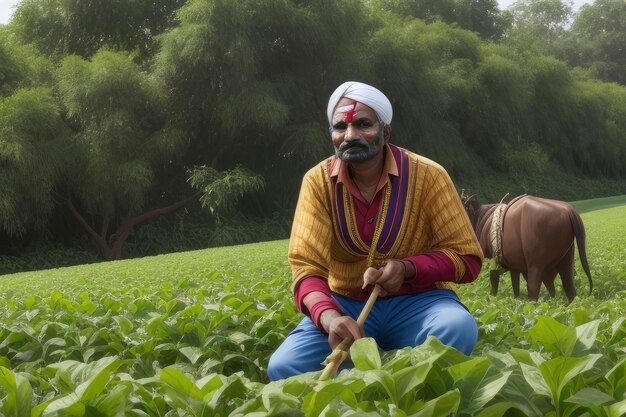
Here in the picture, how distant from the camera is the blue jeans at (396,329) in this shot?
2574mm

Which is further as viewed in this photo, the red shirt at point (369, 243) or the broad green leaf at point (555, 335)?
the red shirt at point (369, 243)

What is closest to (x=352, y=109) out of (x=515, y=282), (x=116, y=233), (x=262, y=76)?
(x=515, y=282)

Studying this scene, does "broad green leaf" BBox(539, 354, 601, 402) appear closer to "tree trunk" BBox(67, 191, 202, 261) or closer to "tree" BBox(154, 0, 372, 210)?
"tree" BBox(154, 0, 372, 210)

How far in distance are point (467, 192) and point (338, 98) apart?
20.2m

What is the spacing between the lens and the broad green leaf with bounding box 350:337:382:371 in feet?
5.89

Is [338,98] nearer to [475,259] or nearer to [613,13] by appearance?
[475,259]

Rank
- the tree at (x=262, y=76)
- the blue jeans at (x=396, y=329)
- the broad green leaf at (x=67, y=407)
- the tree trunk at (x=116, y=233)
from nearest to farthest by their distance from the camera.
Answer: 1. the broad green leaf at (x=67, y=407)
2. the blue jeans at (x=396, y=329)
3. the tree at (x=262, y=76)
4. the tree trunk at (x=116, y=233)

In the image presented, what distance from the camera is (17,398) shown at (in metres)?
1.71

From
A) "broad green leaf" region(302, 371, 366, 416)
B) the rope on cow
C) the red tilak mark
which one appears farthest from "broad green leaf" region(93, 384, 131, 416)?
the rope on cow

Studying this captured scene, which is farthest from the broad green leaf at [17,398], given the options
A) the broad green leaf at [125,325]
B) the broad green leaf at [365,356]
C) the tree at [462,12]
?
the tree at [462,12]

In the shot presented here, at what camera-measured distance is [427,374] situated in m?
1.70

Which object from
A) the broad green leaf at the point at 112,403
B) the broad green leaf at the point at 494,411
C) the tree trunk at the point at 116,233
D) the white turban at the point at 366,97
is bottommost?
the tree trunk at the point at 116,233

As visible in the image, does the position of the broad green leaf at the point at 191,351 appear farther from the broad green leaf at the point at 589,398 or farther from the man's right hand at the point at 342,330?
the broad green leaf at the point at 589,398

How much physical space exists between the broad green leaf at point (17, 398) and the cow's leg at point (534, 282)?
5.03m
